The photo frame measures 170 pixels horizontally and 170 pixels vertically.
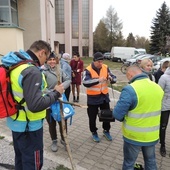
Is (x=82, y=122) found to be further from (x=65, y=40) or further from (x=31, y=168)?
(x=65, y=40)

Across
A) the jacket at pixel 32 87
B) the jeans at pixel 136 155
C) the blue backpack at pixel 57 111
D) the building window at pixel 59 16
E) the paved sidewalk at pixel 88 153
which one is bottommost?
the paved sidewalk at pixel 88 153

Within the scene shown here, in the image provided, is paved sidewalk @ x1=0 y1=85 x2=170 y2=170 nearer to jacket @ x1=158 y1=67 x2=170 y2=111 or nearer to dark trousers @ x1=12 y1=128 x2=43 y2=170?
jacket @ x1=158 y1=67 x2=170 y2=111

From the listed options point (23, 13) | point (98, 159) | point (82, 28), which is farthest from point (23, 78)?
point (82, 28)

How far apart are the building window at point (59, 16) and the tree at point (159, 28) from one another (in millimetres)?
19681

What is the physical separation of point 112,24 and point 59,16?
40.6 feet

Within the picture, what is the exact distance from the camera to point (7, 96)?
2.15 m

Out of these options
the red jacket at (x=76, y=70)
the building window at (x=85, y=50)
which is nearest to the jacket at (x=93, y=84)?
the red jacket at (x=76, y=70)

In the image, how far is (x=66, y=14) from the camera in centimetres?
4688

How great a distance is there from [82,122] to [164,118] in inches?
93.3

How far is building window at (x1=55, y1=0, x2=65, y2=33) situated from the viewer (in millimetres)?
47250

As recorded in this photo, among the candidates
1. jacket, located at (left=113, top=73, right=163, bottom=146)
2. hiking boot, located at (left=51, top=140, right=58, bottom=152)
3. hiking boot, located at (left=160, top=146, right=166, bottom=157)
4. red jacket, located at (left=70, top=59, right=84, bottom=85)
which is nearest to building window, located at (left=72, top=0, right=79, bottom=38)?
red jacket, located at (left=70, top=59, right=84, bottom=85)

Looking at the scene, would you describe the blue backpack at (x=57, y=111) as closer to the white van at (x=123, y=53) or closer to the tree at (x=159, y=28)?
the white van at (x=123, y=53)

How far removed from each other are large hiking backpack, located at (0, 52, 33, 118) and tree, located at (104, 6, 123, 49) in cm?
4927

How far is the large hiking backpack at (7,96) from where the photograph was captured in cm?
212
